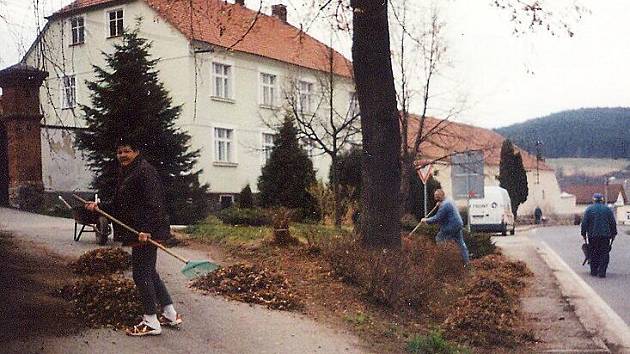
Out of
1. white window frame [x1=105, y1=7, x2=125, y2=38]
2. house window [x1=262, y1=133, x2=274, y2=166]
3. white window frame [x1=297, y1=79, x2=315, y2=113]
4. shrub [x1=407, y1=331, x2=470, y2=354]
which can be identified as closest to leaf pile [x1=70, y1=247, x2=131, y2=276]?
white window frame [x1=105, y1=7, x2=125, y2=38]

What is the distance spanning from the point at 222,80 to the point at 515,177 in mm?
13674

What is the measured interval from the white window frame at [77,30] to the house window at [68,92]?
0.97 feet

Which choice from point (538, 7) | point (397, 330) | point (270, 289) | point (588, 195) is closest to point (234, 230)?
point (270, 289)

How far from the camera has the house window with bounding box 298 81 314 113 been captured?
15.1m

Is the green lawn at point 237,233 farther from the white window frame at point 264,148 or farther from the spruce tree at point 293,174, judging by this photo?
the spruce tree at point 293,174

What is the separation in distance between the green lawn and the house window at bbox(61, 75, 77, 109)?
4.84 ft

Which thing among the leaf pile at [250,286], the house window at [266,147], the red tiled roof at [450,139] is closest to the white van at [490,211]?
the red tiled roof at [450,139]

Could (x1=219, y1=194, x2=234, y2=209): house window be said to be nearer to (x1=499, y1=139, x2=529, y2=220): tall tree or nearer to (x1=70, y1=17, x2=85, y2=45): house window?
(x1=70, y1=17, x2=85, y2=45): house window

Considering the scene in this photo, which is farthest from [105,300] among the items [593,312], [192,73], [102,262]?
[593,312]

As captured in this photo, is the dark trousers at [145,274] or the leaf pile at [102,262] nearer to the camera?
the leaf pile at [102,262]

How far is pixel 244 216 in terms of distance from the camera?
9.17 m

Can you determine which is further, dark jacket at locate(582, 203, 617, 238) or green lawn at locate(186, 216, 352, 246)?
dark jacket at locate(582, 203, 617, 238)

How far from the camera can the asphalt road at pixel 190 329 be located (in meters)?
5.86

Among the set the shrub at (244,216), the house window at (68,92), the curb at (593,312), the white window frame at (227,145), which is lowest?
the curb at (593,312)
